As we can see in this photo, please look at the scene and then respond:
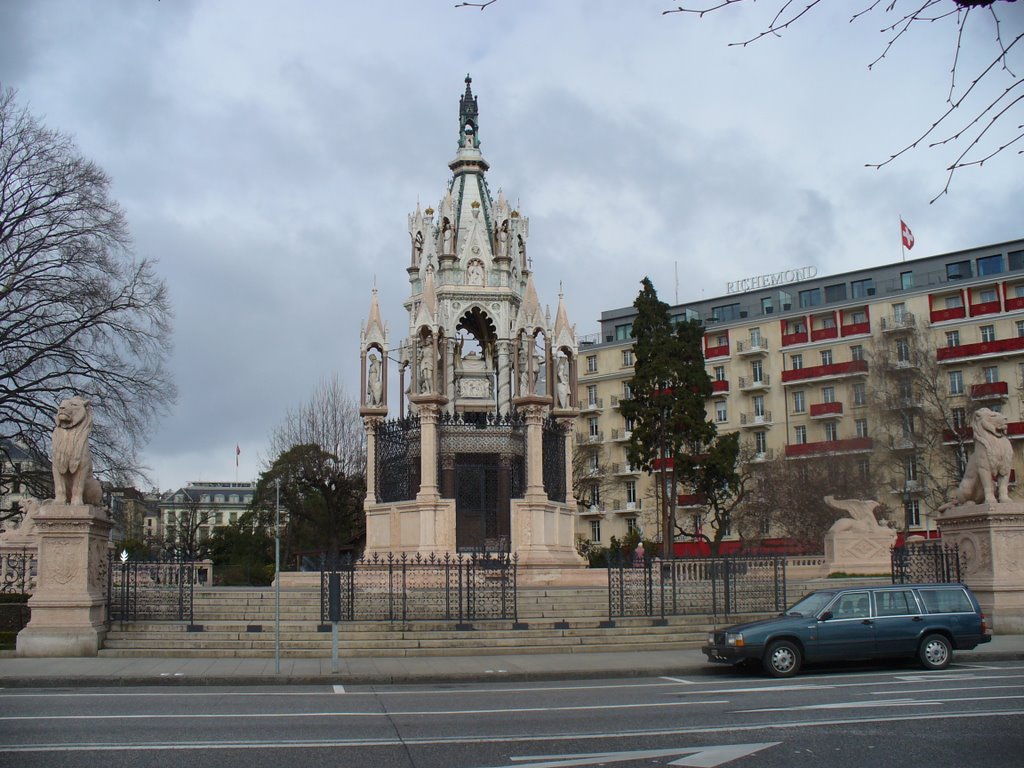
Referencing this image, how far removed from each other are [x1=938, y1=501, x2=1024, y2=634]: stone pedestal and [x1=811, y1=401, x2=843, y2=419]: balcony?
1741 inches

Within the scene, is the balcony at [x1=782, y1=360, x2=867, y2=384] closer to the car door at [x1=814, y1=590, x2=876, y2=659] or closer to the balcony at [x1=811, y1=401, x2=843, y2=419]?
the balcony at [x1=811, y1=401, x2=843, y2=419]

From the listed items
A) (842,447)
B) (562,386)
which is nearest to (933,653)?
(562,386)

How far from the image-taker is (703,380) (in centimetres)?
4766

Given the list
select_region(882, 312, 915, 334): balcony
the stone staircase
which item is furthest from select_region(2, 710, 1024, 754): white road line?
select_region(882, 312, 915, 334): balcony

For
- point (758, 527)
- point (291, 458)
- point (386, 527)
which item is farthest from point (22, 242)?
point (758, 527)

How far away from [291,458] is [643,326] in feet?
60.5

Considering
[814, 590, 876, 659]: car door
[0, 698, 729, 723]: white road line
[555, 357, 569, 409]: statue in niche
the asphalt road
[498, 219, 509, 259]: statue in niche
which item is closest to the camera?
the asphalt road

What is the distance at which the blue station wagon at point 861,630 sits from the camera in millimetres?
17344

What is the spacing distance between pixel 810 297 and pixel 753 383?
6.70 m

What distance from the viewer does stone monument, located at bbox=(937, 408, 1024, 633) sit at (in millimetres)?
23656

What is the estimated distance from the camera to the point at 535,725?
11.7m

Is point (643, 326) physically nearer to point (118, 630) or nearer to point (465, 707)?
point (118, 630)

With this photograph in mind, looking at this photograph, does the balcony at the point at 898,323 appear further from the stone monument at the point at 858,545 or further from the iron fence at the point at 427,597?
the iron fence at the point at 427,597

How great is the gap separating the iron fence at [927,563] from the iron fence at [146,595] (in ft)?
50.0
